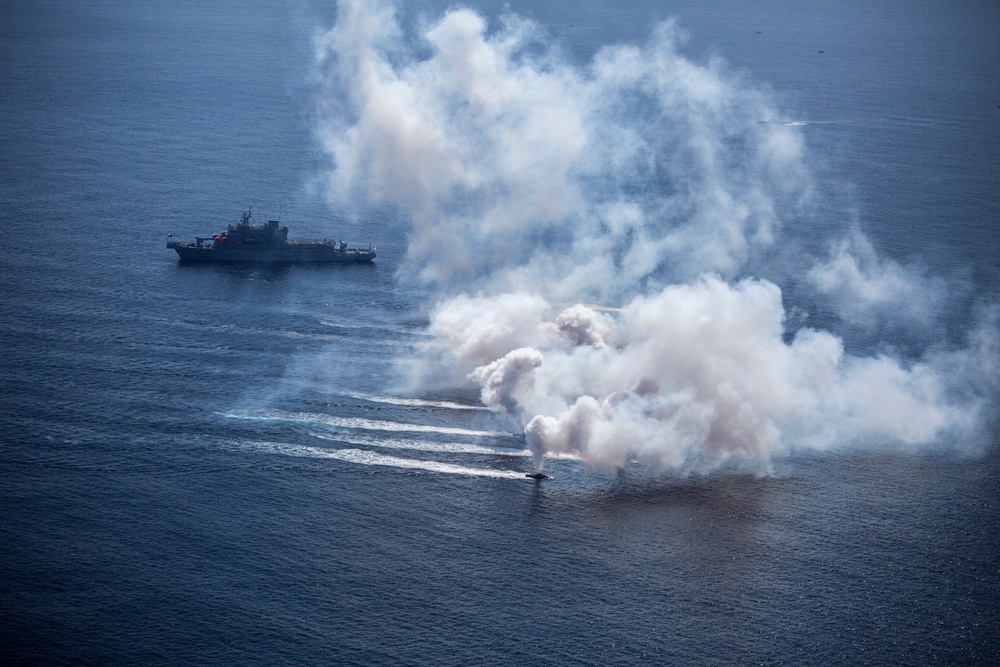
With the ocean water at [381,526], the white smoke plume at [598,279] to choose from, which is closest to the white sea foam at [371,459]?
the ocean water at [381,526]

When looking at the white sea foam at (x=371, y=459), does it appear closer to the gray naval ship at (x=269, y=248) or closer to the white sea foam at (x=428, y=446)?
the white sea foam at (x=428, y=446)

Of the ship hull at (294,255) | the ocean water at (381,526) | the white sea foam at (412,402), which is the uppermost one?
the ship hull at (294,255)

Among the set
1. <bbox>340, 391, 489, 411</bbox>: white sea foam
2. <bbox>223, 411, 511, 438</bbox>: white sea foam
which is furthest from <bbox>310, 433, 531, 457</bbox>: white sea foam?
<bbox>340, 391, 489, 411</bbox>: white sea foam

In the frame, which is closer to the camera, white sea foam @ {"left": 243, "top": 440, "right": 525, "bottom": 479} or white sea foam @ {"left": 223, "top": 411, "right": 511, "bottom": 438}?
white sea foam @ {"left": 243, "top": 440, "right": 525, "bottom": 479}

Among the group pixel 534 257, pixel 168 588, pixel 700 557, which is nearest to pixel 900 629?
pixel 700 557

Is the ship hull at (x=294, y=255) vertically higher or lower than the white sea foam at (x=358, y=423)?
higher

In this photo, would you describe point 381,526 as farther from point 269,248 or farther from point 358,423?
point 269,248

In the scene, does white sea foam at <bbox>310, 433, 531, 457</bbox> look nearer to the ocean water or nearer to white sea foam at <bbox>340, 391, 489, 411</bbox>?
the ocean water
